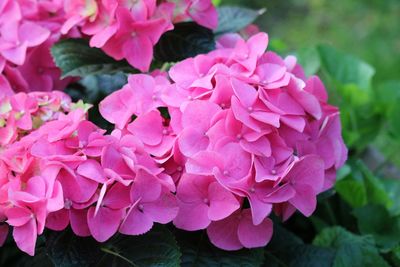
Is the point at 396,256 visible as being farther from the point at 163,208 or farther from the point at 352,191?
the point at 163,208

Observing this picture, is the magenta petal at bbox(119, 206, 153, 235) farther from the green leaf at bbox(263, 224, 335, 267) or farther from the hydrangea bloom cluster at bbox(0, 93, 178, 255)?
the green leaf at bbox(263, 224, 335, 267)

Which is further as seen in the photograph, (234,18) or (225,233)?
(234,18)

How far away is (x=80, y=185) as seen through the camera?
86cm

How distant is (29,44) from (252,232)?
1.67 ft

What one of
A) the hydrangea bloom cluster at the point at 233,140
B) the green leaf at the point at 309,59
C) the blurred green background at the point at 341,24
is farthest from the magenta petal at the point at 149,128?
the blurred green background at the point at 341,24

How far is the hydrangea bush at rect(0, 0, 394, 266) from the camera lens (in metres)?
0.88

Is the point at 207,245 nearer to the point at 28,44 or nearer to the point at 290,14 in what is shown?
the point at 28,44

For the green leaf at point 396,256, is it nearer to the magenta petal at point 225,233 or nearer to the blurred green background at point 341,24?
the magenta petal at point 225,233

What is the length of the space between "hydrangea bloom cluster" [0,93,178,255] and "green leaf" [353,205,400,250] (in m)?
0.54

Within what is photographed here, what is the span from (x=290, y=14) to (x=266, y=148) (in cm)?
285

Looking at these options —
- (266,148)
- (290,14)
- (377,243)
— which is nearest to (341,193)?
(377,243)

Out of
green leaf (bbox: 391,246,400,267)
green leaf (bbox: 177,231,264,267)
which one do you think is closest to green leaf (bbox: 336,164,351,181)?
green leaf (bbox: 391,246,400,267)

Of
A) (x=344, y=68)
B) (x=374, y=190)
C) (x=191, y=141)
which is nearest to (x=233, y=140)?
Answer: (x=191, y=141)

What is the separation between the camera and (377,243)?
51.3 inches
